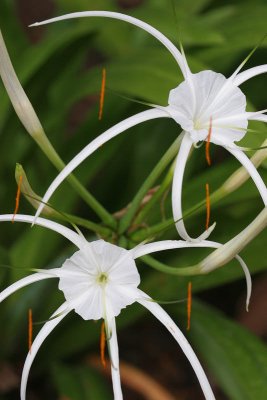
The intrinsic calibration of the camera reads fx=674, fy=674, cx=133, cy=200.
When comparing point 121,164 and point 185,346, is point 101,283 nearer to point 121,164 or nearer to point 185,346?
point 185,346

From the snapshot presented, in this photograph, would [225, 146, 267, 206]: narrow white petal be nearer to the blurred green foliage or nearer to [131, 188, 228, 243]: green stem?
[131, 188, 228, 243]: green stem

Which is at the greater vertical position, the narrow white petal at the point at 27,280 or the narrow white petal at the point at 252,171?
the narrow white petal at the point at 252,171

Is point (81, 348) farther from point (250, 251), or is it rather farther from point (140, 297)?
point (140, 297)

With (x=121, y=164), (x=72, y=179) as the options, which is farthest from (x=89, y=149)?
(x=121, y=164)

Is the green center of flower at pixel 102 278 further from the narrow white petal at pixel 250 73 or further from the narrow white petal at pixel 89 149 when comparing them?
the narrow white petal at pixel 250 73

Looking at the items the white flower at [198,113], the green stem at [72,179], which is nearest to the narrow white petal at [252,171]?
the white flower at [198,113]

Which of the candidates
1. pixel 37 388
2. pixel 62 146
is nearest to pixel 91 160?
pixel 62 146

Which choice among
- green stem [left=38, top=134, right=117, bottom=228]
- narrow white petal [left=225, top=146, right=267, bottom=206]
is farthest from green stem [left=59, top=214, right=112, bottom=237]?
narrow white petal [left=225, top=146, right=267, bottom=206]
